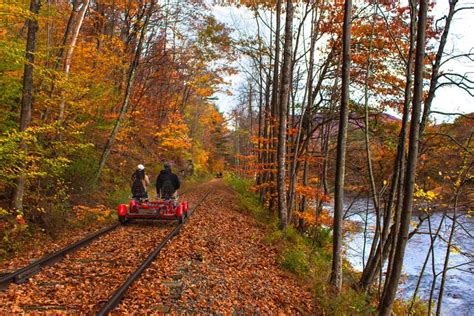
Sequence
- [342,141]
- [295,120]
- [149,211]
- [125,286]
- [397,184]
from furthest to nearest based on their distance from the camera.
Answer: [295,120] → [149,211] → [397,184] → [342,141] → [125,286]

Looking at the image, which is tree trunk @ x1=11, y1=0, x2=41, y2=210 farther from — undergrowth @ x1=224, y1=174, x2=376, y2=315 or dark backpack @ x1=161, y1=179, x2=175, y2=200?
undergrowth @ x1=224, y1=174, x2=376, y2=315

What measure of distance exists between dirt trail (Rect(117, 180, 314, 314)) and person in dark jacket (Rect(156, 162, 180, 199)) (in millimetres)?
1390

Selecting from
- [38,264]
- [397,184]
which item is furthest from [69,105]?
[397,184]

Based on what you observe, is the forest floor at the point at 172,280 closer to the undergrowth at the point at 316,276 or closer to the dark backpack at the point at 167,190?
the undergrowth at the point at 316,276

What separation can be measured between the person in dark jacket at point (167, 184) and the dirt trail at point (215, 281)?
139 cm

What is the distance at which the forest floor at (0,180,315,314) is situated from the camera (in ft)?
16.8

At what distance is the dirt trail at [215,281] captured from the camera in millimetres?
5476

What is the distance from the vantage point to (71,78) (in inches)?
367

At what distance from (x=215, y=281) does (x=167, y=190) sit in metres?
5.09

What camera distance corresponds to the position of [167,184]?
36.7ft

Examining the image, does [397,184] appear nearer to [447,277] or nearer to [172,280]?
[172,280]

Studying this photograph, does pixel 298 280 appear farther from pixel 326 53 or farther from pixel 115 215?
pixel 326 53

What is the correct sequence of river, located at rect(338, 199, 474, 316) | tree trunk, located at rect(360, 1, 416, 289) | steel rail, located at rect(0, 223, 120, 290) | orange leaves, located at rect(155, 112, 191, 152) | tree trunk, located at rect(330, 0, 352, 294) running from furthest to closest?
orange leaves, located at rect(155, 112, 191, 152) < river, located at rect(338, 199, 474, 316) < tree trunk, located at rect(360, 1, 416, 289) < tree trunk, located at rect(330, 0, 352, 294) < steel rail, located at rect(0, 223, 120, 290)

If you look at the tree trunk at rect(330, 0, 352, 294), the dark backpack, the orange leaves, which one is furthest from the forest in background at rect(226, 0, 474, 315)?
the orange leaves
